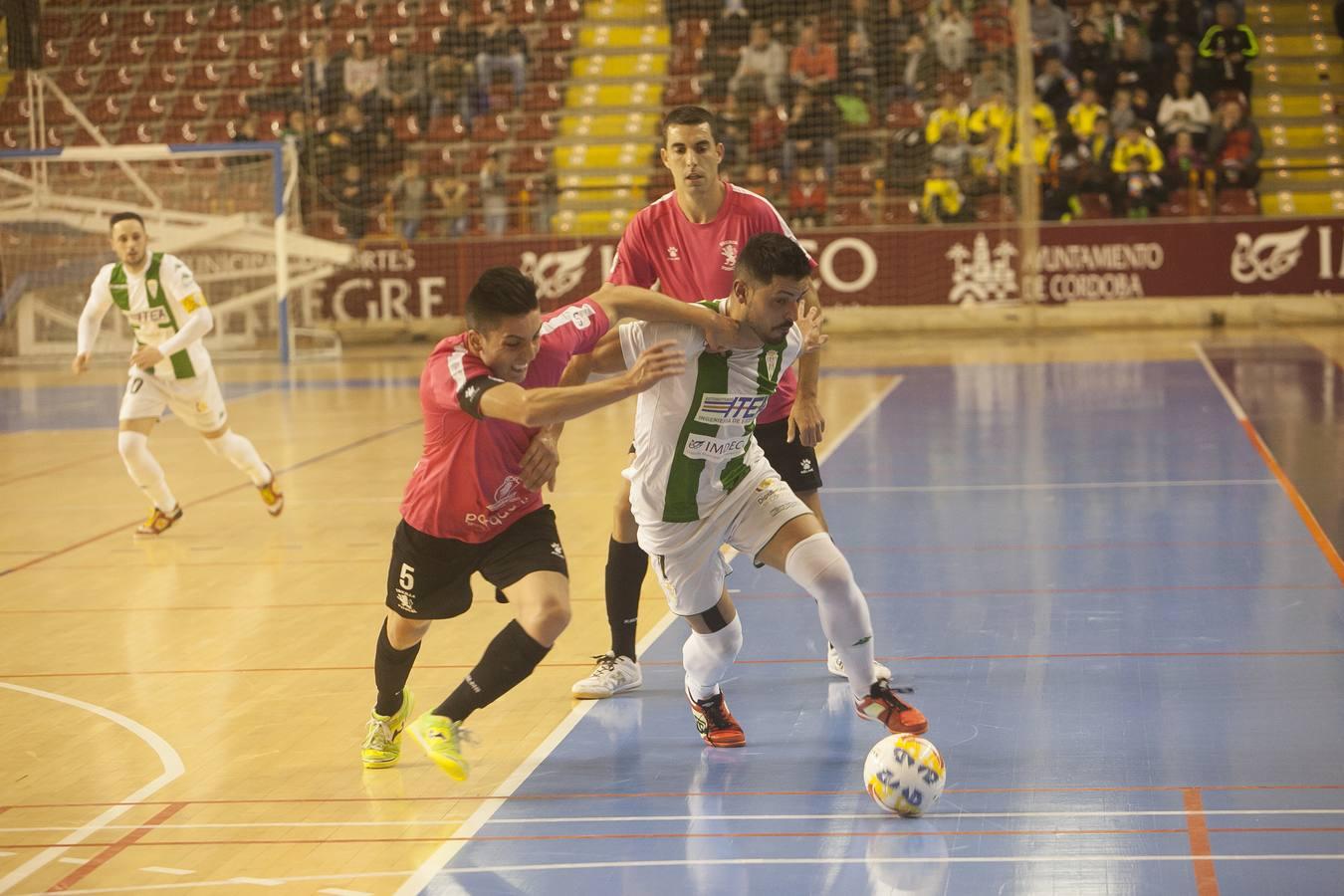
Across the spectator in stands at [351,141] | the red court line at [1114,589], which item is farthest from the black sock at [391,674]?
the spectator in stands at [351,141]

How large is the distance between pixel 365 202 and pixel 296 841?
21.0m

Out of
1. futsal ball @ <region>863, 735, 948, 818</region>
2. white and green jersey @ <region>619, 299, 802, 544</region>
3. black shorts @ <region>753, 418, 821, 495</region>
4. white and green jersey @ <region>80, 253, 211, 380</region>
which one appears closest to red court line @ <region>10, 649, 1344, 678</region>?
black shorts @ <region>753, 418, 821, 495</region>

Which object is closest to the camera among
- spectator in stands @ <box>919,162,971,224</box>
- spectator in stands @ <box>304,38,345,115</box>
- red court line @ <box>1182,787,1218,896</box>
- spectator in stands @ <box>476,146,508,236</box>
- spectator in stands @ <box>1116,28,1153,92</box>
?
red court line @ <box>1182,787,1218,896</box>

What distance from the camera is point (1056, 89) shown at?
937 inches

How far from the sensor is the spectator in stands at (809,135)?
79.6 feet

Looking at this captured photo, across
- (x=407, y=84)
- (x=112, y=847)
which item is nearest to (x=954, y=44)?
(x=407, y=84)

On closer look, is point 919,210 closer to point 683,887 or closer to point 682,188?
point 682,188

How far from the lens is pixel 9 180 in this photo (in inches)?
873

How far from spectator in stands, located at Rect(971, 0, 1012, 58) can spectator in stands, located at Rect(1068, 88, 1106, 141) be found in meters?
1.74

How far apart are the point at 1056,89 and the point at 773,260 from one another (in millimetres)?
20047

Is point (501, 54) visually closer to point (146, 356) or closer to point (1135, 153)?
point (1135, 153)

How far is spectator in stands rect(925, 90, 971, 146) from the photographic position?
76.6ft

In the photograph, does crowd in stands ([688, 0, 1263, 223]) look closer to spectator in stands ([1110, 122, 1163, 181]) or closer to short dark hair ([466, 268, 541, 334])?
spectator in stands ([1110, 122, 1163, 181])

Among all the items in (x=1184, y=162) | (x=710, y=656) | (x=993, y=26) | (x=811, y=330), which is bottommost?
(x=710, y=656)
